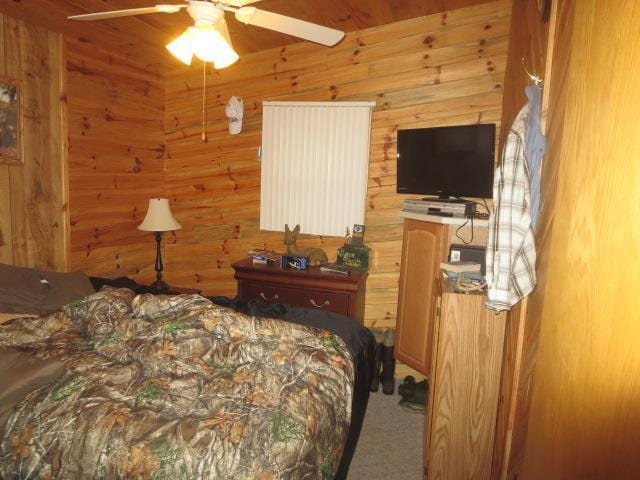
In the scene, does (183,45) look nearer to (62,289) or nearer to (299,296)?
(62,289)

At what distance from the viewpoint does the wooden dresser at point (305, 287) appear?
2.91 metres

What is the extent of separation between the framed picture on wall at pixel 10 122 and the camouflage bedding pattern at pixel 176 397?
1.24 metres

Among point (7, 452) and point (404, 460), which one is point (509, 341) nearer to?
point (404, 460)

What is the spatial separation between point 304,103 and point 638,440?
315 centimetres

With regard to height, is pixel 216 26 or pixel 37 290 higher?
pixel 216 26

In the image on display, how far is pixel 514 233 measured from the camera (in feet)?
4.97

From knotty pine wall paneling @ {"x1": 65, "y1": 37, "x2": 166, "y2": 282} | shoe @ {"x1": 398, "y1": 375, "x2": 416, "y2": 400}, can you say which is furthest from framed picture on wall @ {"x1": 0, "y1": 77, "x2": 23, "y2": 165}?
shoe @ {"x1": 398, "y1": 375, "x2": 416, "y2": 400}

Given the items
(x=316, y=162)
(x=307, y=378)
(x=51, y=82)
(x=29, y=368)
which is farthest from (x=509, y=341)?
(x=51, y=82)

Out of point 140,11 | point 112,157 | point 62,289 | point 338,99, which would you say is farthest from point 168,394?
point 338,99

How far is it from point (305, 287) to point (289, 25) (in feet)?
5.81

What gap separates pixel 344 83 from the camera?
10.7 ft

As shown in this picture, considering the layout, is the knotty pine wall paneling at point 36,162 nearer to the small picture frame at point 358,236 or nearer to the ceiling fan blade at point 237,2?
the ceiling fan blade at point 237,2

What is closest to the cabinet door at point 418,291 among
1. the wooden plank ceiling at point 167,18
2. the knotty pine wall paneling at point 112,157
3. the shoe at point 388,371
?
the shoe at point 388,371

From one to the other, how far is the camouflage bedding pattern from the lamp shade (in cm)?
133
